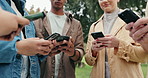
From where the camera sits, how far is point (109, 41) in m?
2.09

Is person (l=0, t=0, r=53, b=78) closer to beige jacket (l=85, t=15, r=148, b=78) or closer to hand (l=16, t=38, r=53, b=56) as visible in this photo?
hand (l=16, t=38, r=53, b=56)

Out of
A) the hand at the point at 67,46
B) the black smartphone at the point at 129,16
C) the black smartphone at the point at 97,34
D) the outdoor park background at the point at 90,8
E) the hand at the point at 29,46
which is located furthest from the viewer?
the outdoor park background at the point at 90,8

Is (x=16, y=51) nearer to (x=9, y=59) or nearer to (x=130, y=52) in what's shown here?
(x=9, y=59)

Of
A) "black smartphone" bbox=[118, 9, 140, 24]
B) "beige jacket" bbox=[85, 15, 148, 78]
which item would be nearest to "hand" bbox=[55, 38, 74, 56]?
"beige jacket" bbox=[85, 15, 148, 78]

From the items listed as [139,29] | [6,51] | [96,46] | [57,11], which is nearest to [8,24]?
[6,51]

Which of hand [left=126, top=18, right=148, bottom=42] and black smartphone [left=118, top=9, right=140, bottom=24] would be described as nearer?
hand [left=126, top=18, right=148, bottom=42]

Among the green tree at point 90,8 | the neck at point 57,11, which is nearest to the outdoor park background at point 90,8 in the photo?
the green tree at point 90,8

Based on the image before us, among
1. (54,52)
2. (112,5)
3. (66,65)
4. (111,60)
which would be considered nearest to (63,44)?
(54,52)

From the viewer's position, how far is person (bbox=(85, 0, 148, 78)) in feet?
6.95

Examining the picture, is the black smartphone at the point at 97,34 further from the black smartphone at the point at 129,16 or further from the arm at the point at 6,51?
the arm at the point at 6,51

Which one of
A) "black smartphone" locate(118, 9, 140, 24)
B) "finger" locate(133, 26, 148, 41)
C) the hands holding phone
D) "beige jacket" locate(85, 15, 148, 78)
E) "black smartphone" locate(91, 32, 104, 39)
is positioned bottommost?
"beige jacket" locate(85, 15, 148, 78)

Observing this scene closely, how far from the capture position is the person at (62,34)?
2.25 meters

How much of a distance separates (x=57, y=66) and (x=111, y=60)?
549 mm

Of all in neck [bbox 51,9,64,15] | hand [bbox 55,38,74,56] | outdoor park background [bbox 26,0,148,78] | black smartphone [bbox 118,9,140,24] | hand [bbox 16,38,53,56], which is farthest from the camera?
outdoor park background [bbox 26,0,148,78]
